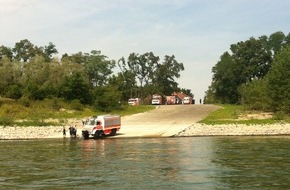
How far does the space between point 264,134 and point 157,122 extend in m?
20.3

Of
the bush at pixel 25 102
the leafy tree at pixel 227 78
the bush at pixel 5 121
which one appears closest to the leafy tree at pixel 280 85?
the bush at pixel 5 121

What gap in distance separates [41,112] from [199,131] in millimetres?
30971

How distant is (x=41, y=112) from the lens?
77312 mm

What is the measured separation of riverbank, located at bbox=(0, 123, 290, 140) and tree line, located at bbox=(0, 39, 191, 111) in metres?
22.3

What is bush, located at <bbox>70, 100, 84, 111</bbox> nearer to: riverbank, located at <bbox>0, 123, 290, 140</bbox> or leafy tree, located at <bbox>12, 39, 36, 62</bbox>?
riverbank, located at <bbox>0, 123, 290, 140</bbox>

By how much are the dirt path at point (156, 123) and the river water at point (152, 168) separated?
61.1 ft

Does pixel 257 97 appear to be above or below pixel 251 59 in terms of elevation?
below

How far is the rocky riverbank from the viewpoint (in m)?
56.3

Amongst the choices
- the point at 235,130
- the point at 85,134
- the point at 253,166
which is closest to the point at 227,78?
the point at 235,130

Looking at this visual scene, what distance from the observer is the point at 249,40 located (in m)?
134

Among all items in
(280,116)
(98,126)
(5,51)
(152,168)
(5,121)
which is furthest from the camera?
(5,51)

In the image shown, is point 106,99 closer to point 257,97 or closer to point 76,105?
point 76,105

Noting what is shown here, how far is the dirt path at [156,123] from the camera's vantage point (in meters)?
58.5

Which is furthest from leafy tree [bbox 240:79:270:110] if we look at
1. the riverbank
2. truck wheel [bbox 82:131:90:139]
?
truck wheel [bbox 82:131:90:139]
